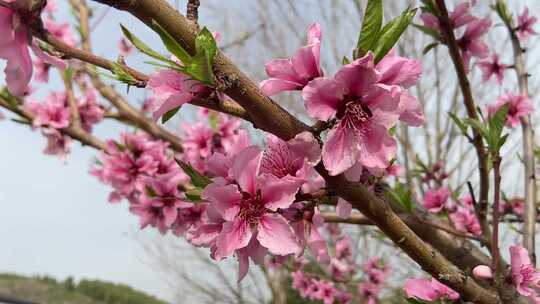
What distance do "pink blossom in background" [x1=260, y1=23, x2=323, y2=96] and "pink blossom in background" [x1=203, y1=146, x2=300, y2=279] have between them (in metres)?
0.11

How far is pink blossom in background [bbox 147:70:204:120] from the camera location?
765 millimetres

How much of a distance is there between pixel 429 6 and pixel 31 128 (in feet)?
6.69

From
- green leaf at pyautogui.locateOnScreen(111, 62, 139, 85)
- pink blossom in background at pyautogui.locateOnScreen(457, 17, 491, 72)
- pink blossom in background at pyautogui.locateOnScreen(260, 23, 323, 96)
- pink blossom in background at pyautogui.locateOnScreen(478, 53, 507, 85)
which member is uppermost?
pink blossom in background at pyautogui.locateOnScreen(478, 53, 507, 85)

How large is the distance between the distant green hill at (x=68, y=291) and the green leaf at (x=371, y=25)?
6.86 m

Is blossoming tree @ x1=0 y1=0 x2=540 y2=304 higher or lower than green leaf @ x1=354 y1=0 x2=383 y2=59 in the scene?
lower

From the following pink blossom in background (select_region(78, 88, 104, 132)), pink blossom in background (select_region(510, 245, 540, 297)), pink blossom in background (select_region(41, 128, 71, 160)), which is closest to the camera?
pink blossom in background (select_region(510, 245, 540, 297))

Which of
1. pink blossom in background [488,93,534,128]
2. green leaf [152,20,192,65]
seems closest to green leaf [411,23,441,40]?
pink blossom in background [488,93,534,128]

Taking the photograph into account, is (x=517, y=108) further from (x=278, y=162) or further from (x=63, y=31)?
(x=63, y=31)

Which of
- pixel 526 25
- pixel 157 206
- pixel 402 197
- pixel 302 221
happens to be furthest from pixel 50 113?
pixel 526 25

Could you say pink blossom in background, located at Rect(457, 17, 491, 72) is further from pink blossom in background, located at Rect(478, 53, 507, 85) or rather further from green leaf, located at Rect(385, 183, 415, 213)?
pink blossom in background, located at Rect(478, 53, 507, 85)

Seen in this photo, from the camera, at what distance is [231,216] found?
0.79 m

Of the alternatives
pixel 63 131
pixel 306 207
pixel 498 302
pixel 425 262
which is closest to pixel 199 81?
pixel 306 207

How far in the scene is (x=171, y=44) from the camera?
69cm

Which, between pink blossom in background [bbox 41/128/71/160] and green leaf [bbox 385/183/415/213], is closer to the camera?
green leaf [bbox 385/183/415/213]
